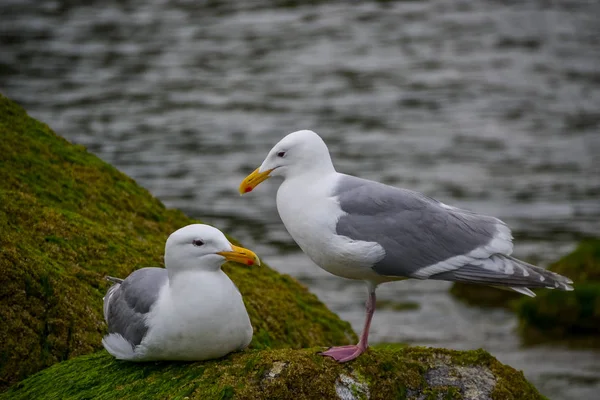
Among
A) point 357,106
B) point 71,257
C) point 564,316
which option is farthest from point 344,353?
point 357,106

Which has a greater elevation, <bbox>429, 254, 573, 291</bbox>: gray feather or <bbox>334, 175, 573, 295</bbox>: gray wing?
<bbox>334, 175, 573, 295</bbox>: gray wing

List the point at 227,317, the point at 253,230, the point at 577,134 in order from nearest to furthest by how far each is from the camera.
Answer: the point at 227,317 < the point at 253,230 < the point at 577,134

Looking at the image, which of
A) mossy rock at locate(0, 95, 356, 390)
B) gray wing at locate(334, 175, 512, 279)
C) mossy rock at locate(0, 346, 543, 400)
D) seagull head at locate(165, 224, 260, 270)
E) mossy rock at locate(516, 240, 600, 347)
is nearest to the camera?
mossy rock at locate(0, 346, 543, 400)

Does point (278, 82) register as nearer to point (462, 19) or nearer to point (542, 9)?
point (462, 19)

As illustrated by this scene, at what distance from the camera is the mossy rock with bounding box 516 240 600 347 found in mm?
12242

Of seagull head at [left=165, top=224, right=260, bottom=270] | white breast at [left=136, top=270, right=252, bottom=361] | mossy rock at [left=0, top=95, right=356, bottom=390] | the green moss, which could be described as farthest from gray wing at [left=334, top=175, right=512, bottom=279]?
the green moss

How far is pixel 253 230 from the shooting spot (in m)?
15.9

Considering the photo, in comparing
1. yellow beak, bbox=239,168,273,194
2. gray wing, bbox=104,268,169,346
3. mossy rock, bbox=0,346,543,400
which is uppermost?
yellow beak, bbox=239,168,273,194

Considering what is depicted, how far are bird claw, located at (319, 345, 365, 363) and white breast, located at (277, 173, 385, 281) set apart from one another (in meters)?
0.48

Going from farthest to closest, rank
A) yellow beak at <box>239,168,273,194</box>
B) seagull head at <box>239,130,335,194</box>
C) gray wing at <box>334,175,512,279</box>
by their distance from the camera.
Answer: yellow beak at <box>239,168,273,194</box> < seagull head at <box>239,130,335,194</box> < gray wing at <box>334,175,512,279</box>

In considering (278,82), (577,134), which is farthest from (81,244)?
(278,82)

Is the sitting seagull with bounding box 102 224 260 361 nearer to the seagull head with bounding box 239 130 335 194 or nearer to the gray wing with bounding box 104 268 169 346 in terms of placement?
the gray wing with bounding box 104 268 169 346

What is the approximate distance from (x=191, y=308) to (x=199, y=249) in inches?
14.2

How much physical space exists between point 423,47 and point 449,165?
8.04 metres
